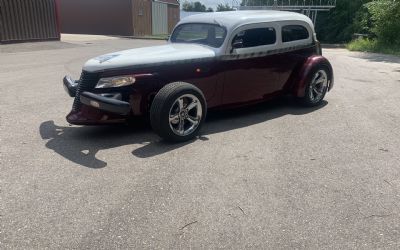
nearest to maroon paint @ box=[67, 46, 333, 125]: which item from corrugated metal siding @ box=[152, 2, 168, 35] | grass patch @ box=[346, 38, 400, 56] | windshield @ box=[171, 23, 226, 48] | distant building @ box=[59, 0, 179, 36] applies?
windshield @ box=[171, 23, 226, 48]

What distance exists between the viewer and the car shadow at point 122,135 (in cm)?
490

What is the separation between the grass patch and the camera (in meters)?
18.0

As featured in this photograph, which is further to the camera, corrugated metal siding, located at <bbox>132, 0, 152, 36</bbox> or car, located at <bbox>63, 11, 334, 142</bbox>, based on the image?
corrugated metal siding, located at <bbox>132, 0, 152, 36</bbox>

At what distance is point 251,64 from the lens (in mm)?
6320

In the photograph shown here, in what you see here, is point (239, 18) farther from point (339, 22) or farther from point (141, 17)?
point (141, 17)

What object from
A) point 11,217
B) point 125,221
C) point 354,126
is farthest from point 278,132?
point 11,217

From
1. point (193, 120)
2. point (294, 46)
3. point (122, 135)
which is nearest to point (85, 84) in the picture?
point (122, 135)

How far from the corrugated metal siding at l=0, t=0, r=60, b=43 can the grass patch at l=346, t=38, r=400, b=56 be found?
16184 millimetres

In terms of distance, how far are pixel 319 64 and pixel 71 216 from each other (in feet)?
17.4

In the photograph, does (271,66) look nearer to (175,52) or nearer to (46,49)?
(175,52)

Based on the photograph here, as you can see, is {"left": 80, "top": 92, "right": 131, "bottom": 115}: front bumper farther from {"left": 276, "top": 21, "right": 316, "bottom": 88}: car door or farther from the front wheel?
the front wheel

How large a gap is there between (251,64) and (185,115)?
1.60m

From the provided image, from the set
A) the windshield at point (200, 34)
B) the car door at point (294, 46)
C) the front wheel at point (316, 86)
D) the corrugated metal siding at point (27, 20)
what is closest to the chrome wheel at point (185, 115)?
the windshield at point (200, 34)

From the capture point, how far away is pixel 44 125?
5.99m
